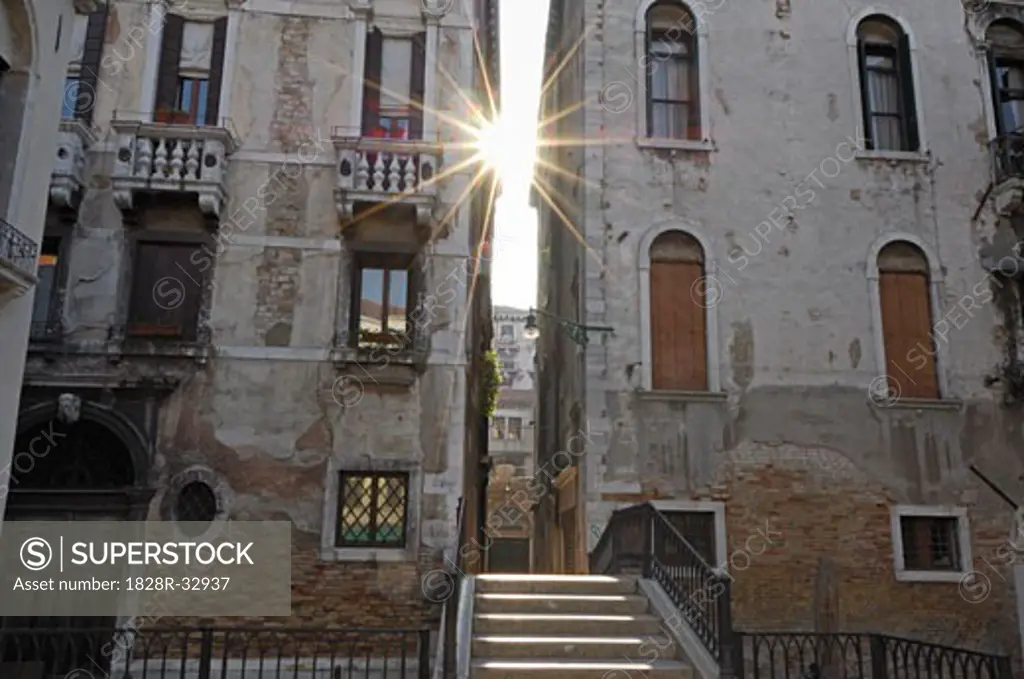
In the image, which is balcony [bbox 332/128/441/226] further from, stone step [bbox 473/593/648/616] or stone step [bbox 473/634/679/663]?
stone step [bbox 473/634/679/663]

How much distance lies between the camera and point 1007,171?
48.2 feet

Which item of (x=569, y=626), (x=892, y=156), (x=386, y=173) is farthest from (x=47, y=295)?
(x=892, y=156)

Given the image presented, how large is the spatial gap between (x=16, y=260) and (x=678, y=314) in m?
9.05

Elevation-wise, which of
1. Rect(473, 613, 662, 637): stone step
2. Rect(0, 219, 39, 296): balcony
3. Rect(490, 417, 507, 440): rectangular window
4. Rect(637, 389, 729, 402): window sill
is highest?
Rect(490, 417, 507, 440): rectangular window

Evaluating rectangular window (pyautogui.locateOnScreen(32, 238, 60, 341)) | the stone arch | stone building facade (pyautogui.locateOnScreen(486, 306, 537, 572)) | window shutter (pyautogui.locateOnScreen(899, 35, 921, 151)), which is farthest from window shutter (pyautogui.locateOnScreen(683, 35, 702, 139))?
stone building facade (pyautogui.locateOnScreen(486, 306, 537, 572))

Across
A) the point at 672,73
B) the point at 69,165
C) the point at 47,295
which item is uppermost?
the point at 672,73

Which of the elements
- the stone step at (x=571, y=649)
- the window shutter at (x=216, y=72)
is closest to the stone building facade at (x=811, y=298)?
the stone step at (x=571, y=649)

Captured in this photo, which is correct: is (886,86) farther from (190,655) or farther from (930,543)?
(190,655)

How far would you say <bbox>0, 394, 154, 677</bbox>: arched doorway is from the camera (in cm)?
1191

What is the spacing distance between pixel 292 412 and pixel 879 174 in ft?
32.7

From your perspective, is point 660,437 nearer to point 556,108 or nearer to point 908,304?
point 908,304

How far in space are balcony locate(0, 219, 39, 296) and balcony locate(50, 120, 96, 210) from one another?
4.03 meters

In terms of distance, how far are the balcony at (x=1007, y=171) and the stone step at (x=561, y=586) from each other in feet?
29.8

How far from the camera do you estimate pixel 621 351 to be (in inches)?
543
